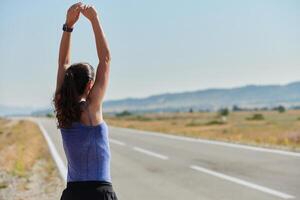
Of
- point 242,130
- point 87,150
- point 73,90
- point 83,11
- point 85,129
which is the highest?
point 83,11

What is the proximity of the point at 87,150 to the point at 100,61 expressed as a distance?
1.73 ft

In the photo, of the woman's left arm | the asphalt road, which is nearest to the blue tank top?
the woman's left arm

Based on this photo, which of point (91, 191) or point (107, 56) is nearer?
point (91, 191)

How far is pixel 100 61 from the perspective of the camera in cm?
341

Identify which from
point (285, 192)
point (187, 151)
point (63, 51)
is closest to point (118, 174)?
point (285, 192)

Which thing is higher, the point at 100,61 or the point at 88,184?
the point at 100,61


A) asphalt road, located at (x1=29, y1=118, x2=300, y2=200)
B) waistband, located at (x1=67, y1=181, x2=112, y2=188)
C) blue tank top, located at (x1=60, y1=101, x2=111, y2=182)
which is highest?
blue tank top, located at (x1=60, y1=101, x2=111, y2=182)

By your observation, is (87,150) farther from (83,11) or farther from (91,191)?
(83,11)

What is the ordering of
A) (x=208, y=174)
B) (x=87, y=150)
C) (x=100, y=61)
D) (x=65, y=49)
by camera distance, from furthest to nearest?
(x=208, y=174)
(x=65, y=49)
(x=100, y=61)
(x=87, y=150)

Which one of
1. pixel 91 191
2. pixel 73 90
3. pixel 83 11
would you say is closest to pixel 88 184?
pixel 91 191

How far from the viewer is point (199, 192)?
10180mm

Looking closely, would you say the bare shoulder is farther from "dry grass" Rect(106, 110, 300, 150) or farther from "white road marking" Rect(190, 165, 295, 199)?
"dry grass" Rect(106, 110, 300, 150)

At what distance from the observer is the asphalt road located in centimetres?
995

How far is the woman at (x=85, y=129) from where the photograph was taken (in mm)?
3295
